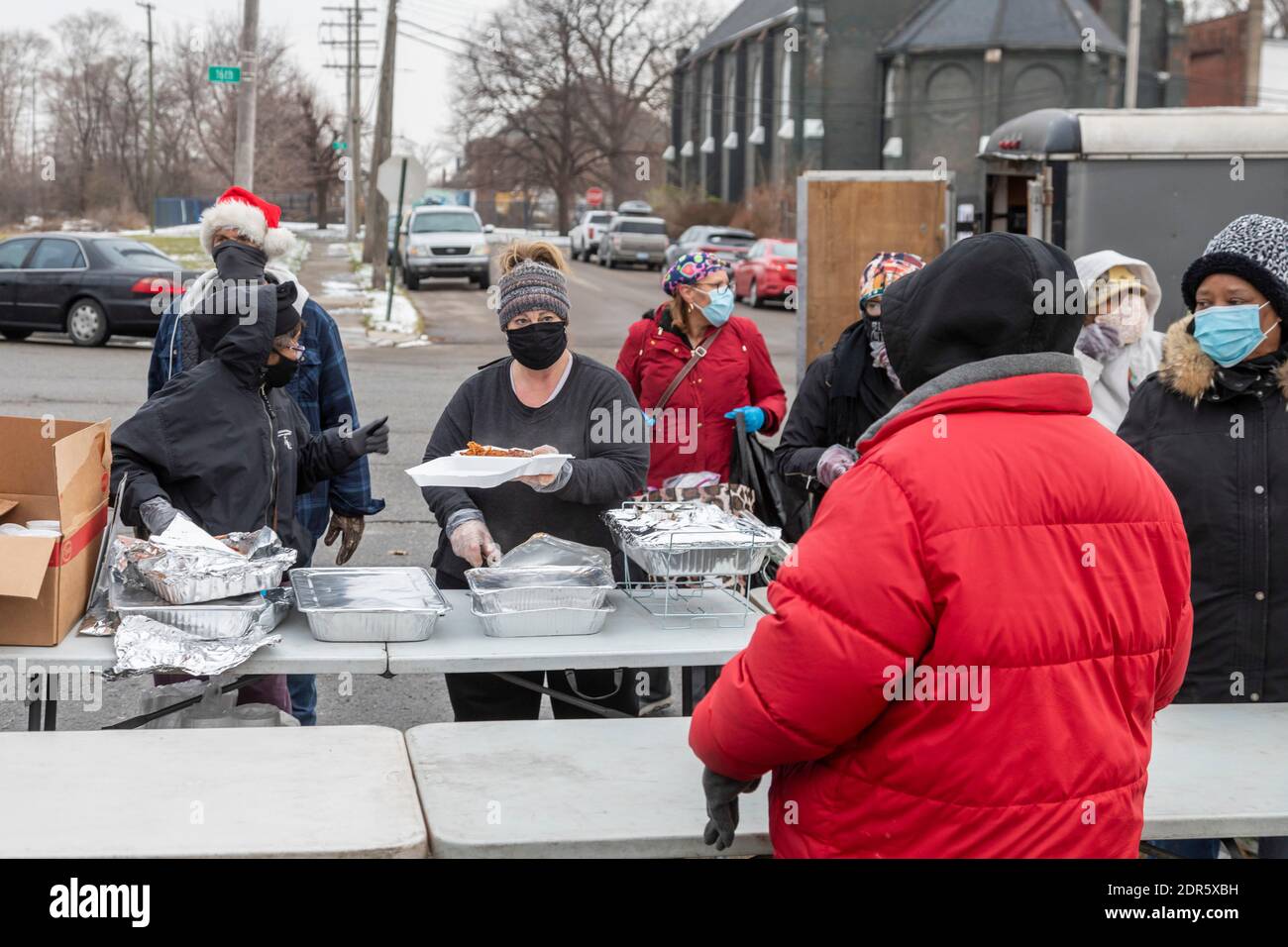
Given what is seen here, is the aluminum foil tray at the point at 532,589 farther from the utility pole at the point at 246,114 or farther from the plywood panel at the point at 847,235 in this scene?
the utility pole at the point at 246,114

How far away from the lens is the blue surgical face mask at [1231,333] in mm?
3641

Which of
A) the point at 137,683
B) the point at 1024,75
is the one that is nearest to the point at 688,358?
the point at 137,683

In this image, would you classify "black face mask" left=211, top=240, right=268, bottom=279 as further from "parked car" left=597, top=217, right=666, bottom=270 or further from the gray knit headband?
"parked car" left=597, top=217, right=666, bottom=270

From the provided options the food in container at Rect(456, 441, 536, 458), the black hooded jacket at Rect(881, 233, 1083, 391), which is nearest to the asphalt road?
the food in container at Rect(456, 441, 536, 458)

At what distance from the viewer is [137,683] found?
6262 millimetres

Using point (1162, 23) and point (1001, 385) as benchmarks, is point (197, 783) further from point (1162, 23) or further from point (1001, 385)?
point (1162, 23)

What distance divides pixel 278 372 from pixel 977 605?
2.87 m

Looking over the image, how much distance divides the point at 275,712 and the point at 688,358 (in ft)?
9.97

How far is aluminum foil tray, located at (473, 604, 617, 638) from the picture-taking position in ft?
13.0

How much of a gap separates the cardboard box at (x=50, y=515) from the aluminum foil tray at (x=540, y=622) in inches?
43.7

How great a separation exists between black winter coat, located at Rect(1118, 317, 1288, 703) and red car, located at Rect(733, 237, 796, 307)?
24.5m

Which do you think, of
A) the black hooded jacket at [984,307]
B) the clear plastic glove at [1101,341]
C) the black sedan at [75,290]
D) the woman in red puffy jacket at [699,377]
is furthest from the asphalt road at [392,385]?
the black hooded jacket at [984,307]

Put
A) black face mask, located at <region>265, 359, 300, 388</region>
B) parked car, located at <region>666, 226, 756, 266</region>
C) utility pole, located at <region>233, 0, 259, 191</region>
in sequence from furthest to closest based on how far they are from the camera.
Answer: parked car, located at <region>666, 226, 756, 266</region>
utility pole, located at <region>233, 0, 259, 191</region>
black face mask, located at <region>265, 359, 300, 388</region>

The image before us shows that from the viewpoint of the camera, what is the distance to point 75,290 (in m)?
19.3
